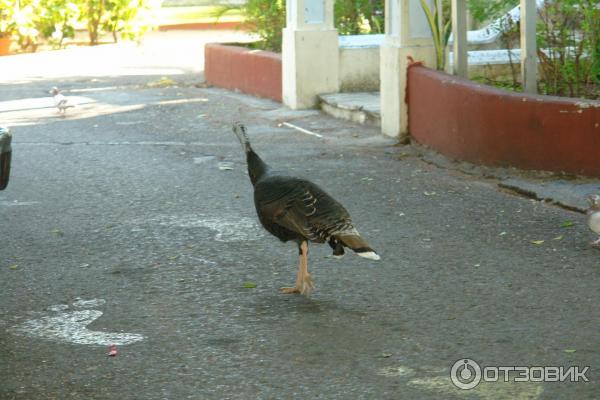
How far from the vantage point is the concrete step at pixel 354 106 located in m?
13.5

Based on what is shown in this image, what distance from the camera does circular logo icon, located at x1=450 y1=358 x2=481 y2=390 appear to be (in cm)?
514

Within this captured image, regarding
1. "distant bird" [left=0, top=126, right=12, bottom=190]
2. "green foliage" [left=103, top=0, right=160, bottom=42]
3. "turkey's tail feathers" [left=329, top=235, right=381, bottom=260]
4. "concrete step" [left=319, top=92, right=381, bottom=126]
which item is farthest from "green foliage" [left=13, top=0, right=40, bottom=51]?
"turkey's tail feathers" [left=329, top=235, right=381, bottom=260]

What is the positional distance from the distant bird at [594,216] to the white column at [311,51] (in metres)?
8.03

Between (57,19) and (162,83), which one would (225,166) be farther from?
(57,19)

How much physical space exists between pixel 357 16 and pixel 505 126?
8071mm

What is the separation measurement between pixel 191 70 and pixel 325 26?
23.3 ft

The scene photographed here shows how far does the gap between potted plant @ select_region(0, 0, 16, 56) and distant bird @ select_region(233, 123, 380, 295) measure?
18.9 m

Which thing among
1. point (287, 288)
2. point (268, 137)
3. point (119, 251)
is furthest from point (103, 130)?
point (287, 288)

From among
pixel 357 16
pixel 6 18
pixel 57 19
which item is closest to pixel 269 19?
pixel 357 16

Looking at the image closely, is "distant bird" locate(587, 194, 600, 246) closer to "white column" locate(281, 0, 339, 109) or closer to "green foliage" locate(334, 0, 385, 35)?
"white column" locate(281, 0, 339, 109)

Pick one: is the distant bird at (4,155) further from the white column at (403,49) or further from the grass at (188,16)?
the grass at (188,16)

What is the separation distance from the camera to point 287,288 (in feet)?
22.2

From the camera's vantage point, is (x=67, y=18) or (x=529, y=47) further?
(x=67, y=18)

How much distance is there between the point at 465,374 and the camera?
207 inches
